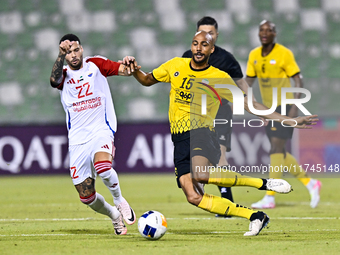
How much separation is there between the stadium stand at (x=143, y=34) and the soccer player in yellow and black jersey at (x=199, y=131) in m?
8.85

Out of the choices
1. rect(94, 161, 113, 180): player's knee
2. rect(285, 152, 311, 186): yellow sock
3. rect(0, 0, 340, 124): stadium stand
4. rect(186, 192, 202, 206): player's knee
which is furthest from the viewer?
rect(0, 0, 340, 124): stadium stand

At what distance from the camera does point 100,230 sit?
5719 mm

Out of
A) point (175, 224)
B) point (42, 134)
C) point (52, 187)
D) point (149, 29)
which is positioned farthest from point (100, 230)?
point (149, 29)

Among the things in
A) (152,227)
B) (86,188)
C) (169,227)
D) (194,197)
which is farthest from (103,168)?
(169,227)

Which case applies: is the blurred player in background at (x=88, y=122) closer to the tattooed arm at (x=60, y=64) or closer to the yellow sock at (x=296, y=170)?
the tattooed arm at (x=60, y=64)

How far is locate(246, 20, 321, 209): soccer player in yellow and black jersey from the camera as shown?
810cm

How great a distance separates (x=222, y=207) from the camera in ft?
16.6

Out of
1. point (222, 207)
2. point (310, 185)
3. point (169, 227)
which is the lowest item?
point (310, 185)

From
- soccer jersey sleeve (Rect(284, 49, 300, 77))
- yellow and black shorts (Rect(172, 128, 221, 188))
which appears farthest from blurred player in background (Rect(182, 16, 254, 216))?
soccer jersey sleeve (Rect(284, 49, 300, 77))

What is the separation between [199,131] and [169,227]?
1.24m

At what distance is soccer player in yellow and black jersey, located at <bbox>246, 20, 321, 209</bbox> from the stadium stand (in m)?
6.14

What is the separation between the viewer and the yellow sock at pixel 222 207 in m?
5.04

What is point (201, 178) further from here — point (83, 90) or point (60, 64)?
point (60, 64)

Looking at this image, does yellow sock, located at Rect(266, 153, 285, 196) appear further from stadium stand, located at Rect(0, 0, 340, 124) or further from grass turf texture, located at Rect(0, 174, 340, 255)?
stadium stand, located at Rect(0, 0, 340, 124)
